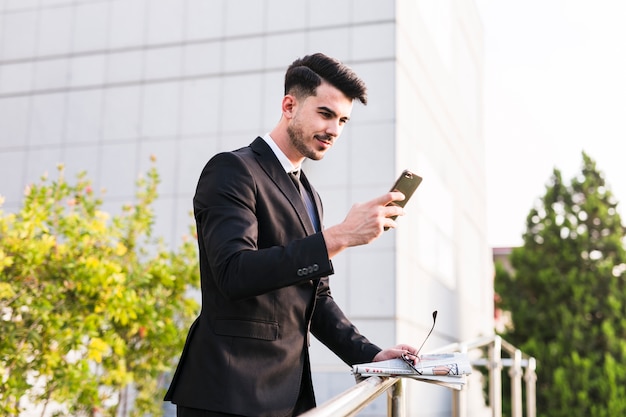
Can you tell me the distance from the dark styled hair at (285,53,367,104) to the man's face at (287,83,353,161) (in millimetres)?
18

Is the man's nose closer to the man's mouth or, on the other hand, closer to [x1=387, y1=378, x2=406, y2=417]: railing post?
the man's mouth

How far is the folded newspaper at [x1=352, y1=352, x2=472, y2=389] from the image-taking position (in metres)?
1.82

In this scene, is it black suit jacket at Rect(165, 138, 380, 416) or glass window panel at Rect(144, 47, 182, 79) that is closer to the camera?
black suit jacket at Rect(165, 138, 380, 416)

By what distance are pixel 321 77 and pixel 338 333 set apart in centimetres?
74

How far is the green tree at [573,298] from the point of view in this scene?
26.2ft

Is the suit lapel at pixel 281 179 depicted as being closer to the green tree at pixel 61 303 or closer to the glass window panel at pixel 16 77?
the green tree at pixel 61 303

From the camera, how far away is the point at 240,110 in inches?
296

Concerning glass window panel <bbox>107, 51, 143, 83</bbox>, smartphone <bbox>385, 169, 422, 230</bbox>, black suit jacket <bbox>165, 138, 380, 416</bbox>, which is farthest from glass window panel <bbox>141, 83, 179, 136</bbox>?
smartphone <bbox>385, 169, 422, 230</bbox>

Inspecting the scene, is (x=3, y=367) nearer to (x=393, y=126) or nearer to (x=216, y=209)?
(x=216, y=209)

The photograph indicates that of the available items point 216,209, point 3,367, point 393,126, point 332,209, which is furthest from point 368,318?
point 216,209

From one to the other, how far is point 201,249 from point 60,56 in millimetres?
7197

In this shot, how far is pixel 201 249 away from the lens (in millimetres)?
1902

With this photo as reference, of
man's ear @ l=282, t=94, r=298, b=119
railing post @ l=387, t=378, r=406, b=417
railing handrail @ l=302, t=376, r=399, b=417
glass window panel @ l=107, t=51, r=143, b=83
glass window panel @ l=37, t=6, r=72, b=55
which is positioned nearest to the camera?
railing handrail @ l=302, t=376, r=399, b=417

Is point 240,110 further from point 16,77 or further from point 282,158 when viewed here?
point 282,158
